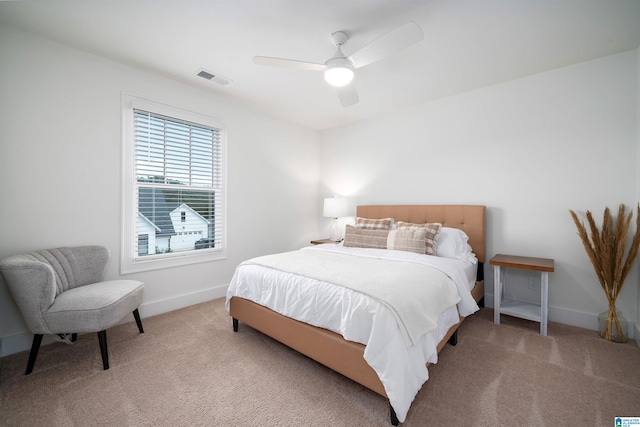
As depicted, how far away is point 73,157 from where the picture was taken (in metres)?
2.46

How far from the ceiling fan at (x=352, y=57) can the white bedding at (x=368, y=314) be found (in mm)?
1650

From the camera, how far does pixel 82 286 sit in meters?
2.30

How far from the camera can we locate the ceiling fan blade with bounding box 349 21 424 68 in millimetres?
1727

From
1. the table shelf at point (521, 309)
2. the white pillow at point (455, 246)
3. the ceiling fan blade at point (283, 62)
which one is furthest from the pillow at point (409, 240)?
the ceiling fan blade at point (283, 62)

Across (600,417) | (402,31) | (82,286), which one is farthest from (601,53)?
(82,286)

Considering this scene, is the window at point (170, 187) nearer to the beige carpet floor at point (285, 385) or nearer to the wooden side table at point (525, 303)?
the beige carpet floor at point (285, 385)

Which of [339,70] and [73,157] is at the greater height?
[339,70]

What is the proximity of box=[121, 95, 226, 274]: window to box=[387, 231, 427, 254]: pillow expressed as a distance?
2.24 meters

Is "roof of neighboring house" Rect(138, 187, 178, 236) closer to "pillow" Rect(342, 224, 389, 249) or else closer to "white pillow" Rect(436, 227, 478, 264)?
"pillow" Rect(342, 224, 389, 249)

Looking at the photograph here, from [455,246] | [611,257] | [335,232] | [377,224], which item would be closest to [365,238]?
[377,224]

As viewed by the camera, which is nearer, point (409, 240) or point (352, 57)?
point (352, 57)

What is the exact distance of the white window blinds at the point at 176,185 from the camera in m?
2.92

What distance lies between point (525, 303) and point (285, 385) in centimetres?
272

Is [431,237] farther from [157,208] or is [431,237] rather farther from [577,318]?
[157,208]
